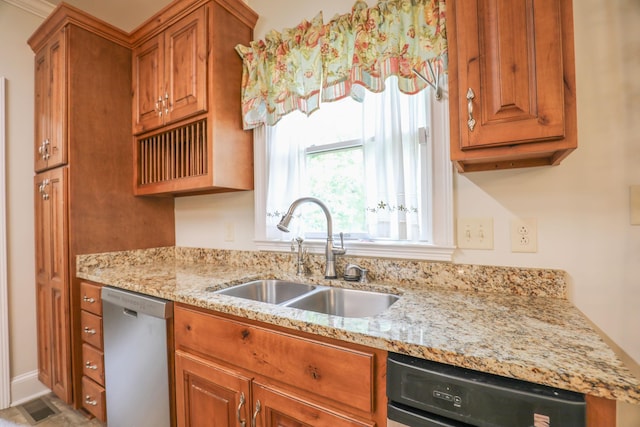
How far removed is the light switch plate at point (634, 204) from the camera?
1.00 meters

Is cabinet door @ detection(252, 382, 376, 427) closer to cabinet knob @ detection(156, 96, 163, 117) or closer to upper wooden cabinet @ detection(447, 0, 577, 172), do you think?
upper wooden cabinet @ detection(447, 0, 577, 172)

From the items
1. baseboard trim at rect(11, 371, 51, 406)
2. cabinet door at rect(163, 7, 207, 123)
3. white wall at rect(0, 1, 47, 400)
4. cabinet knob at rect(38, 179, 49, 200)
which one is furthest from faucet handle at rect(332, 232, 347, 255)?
baseboard trim at rect(11, 371, 51, 406)

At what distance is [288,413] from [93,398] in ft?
4.87

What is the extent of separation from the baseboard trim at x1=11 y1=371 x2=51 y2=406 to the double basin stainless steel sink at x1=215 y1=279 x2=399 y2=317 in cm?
187

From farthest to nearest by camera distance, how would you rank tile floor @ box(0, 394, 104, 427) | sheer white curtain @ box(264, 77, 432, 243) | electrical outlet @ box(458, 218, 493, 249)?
tile floor @ box(0, 394, 104, 427) < sheer white curtain @ box(264, 77, 432, 243) < electrical outlet @ box(458, 218, 493, 249)

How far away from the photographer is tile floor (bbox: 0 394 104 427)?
1.77 m

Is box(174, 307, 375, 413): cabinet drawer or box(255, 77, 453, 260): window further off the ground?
box(255, 77, 453, 260): window

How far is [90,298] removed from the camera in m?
1.71

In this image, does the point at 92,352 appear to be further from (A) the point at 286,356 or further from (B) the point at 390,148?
(B) the point at 390,148

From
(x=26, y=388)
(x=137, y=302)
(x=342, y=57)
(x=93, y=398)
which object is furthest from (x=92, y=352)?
(x=342, y=57)

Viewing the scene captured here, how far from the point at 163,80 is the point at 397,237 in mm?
1707

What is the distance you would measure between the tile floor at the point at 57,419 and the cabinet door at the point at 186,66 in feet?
6.23

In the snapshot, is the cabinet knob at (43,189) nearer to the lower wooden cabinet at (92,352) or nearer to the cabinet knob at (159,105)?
the lower wooden cabinet at (92,352)

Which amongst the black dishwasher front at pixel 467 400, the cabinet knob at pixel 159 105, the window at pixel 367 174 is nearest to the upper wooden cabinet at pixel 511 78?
the window at pixel 367 174
